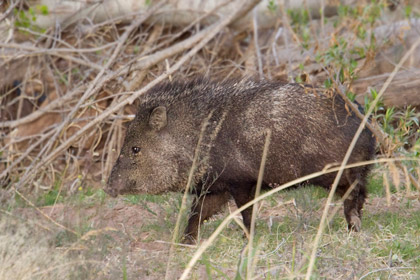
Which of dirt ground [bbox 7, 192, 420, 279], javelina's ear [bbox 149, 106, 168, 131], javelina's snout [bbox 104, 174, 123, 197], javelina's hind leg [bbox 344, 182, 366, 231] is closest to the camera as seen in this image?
dirt ground [bbox 7, 192, 420, 279]

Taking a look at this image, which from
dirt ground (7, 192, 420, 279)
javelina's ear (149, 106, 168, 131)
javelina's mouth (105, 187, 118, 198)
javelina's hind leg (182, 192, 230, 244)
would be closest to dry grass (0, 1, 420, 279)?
dirt ground (7, 192, 420, 279)

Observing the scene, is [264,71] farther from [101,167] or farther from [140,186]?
[140,186]

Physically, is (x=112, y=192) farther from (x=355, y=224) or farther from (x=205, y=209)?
(x=355, y=224)

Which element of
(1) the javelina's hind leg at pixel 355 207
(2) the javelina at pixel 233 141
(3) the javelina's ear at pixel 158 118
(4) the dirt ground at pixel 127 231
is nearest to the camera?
(4) the dirt ground at pixel 127 231

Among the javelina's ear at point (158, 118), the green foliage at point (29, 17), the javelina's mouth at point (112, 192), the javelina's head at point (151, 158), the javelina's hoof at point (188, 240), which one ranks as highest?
the green foliage at point (29, 17)

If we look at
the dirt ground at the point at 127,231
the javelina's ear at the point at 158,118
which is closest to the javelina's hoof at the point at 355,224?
the dirt ground at the point at 127,231

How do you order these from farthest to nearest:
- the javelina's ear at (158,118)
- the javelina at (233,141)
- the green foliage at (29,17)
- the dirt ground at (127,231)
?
1. the green foliage at (29,17)
2. the javelina's ear at (158,118)
3. the javelina at (233,141)
4. the dirt ground at (127,231)

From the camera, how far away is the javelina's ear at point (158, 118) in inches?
169

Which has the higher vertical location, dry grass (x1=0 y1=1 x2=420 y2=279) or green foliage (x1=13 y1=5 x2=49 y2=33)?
green foliage (x1=13 y1=5 x2=49 y2=33)

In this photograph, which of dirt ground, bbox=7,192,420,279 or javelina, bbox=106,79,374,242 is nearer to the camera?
dirt ground, bbox=7,192,420,279

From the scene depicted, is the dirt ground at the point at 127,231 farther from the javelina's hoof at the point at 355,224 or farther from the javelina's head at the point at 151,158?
the javelina's hoof at the point at 355,224

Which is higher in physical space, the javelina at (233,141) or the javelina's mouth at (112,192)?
the javelina at (233,141)

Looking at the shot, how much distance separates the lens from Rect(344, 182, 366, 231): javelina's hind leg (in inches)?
164

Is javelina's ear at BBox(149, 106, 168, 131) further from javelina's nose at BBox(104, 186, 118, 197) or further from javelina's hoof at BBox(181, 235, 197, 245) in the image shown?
javelina's hoof at BBox(181, 235, 197, 245)
